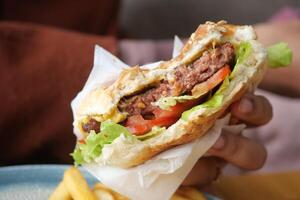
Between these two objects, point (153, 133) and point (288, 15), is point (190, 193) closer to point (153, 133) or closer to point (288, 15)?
point (153, 133)

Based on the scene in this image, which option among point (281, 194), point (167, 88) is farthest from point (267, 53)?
point (281, 194)

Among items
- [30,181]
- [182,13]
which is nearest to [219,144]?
[30,181]

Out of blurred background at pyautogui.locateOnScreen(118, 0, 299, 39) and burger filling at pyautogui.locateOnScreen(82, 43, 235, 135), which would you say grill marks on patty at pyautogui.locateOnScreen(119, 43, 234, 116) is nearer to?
burger filling at pyautogui.locateOnScreen(82, 43, 235, 135)

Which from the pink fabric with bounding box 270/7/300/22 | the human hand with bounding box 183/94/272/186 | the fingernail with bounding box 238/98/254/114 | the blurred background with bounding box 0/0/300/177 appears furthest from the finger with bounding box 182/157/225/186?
the pink fabric with bounding box 270/7/300/22

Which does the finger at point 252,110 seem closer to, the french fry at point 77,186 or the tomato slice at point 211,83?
the tomato slice at point 211,83

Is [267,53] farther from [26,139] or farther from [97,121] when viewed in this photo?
[26,139]

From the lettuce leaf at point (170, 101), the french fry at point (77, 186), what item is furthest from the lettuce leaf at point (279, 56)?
the french fry at point (77, 186)
